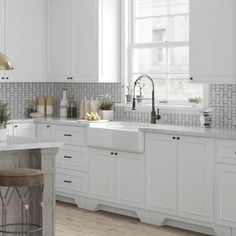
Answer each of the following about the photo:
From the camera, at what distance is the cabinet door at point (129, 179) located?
20.5 feet

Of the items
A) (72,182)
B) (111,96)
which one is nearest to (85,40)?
(111,96)

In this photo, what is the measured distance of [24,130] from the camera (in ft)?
24.5

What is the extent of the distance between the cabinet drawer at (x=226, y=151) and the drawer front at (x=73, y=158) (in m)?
1.79

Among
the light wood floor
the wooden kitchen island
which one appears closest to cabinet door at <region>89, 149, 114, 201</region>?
the light wood floor

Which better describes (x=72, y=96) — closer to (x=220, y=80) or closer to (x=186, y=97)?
(x=186, y=97)

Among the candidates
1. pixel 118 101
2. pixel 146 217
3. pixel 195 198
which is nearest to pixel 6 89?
pixel 118 101

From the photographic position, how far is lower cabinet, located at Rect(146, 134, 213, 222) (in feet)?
18.5

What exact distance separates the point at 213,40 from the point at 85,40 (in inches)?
76.4

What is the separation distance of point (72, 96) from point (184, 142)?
254 centimetres

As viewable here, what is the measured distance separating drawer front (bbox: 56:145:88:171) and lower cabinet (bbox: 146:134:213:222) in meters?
0.97

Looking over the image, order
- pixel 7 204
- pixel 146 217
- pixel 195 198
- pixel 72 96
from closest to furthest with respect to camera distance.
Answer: pixel 7 204 → pixel 195 198 → pixel 146 217 → pixel 72 96

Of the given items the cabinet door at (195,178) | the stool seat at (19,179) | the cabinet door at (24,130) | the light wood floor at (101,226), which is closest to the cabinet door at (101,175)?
the light wood floor at (101,226)

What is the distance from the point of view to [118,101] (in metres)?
7.41

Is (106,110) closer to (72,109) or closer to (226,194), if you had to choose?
(72,109)
